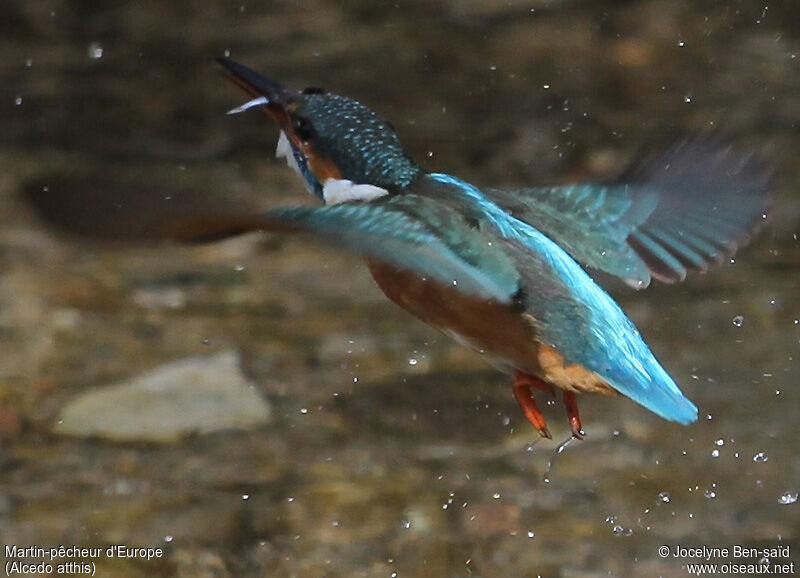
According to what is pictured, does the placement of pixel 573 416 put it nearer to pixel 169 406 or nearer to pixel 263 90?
pixel 263 90

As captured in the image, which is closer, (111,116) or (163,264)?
(163,264)

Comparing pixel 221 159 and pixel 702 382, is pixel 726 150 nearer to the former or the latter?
pixel 702 382

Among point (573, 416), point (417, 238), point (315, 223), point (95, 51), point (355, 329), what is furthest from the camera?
point (95, 51)

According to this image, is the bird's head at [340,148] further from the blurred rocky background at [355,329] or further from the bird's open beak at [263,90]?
the blurred rocky background at [355,329]

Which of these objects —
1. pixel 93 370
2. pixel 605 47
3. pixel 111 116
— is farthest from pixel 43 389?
pixel 605 47

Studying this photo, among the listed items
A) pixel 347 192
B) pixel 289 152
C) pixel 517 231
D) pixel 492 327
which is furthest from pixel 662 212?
pixel 289 152
